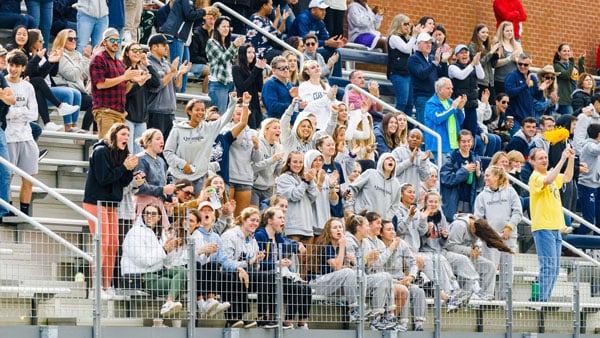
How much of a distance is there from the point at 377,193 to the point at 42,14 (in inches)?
189

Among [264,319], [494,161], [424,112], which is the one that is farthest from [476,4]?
[264,319]

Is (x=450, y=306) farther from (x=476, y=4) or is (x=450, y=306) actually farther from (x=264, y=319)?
(x=476, y=4)

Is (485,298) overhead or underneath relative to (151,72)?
underneath

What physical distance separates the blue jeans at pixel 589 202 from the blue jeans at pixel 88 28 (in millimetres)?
6850

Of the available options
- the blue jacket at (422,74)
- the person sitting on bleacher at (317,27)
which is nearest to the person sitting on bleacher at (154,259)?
the blue jacket at (422,74)

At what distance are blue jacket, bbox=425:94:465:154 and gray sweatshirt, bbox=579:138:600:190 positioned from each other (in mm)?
1874

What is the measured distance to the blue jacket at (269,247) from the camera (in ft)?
47.7

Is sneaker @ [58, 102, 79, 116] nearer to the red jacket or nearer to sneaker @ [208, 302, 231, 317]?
sneaker @ [208, 302, 231, 317]

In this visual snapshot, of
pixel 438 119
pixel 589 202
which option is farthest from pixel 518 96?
pixel 438 119

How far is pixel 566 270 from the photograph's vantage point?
17828 mm

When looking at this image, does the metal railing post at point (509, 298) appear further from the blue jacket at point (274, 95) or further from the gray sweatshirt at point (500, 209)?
the blue jacket at point (274, 95)

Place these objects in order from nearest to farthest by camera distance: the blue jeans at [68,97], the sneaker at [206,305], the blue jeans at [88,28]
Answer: the sneaker at [206,305] → the blue jeans at [68,97] → the blue jeans at [88,28]

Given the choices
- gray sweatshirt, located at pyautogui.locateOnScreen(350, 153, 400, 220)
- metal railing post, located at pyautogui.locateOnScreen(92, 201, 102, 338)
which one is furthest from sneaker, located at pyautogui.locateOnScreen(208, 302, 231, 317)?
gray sweatshirt, located at pyautogui.locateOnScreen(350, 153, 400, 220)

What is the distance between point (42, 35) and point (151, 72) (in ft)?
7.37
